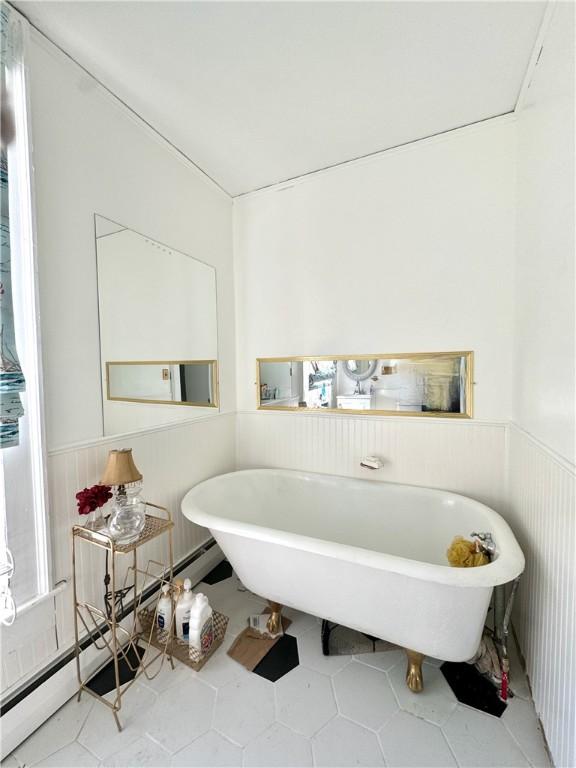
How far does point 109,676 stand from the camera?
1.30 metres

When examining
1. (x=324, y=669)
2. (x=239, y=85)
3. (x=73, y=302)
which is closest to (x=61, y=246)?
(x=73, y=302)

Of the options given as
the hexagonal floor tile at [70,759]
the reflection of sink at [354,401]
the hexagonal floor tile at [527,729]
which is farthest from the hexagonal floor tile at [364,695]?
the reflection of sink at [354,401]

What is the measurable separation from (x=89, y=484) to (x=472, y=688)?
172cm

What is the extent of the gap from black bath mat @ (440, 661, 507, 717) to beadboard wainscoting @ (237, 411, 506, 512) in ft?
2.39

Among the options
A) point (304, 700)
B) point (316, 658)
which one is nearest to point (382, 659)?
point (316, 658)

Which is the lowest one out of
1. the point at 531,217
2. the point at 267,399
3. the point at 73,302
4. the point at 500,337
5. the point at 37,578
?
the point at 37,578

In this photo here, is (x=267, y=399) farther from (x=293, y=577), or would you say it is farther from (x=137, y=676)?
(x=137, y=676)

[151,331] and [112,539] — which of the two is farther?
[151,331]

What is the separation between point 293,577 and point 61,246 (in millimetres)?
1617

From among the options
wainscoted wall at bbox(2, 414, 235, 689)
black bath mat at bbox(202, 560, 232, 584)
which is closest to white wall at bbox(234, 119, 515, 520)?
wainscoted wall at bbox(2, 414, 235, 689)

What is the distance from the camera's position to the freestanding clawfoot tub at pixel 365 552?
3.53 feet

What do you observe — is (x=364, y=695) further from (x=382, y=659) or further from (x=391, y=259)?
(x=391, y=259)

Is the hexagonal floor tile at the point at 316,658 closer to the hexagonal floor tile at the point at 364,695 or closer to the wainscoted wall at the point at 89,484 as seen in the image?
the hexagonal floor tile at the point at 364,695

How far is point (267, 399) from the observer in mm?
2201
